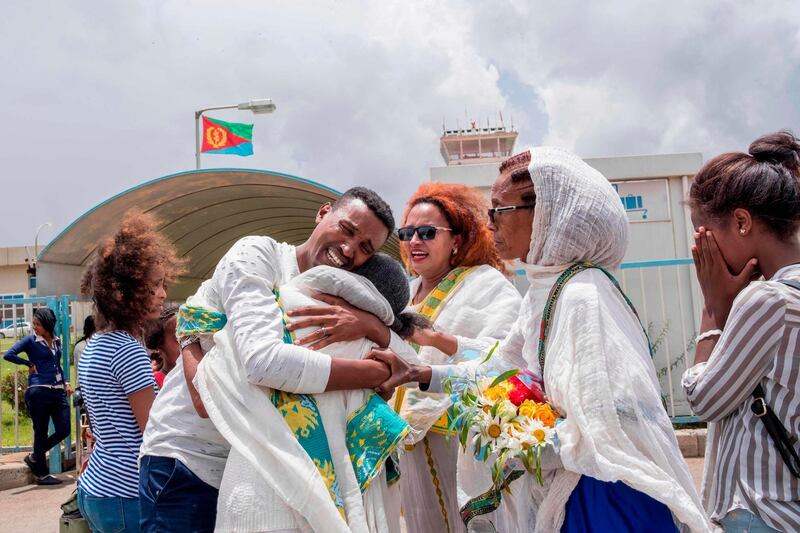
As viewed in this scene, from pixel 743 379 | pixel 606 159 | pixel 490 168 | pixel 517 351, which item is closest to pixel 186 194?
pixel 490 168

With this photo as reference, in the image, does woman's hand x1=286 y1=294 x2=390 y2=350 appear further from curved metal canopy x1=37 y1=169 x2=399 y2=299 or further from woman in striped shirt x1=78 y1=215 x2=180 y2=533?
curved metal canopy x1=37 y1=169 x2=399 y2=299

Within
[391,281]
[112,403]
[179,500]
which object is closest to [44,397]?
[112,403]

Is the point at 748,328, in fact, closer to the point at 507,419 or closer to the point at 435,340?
the point at 507,419

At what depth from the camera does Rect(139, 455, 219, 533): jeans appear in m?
2.47

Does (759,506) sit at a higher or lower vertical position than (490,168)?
lower

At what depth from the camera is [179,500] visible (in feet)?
8.11

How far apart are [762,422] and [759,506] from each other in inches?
9.5

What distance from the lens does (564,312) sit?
6.90ft

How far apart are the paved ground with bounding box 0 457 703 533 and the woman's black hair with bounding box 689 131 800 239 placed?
5020 mm

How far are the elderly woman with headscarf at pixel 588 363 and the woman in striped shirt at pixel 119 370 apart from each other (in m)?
1.29

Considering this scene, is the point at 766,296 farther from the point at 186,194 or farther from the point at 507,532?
the point at 186,194

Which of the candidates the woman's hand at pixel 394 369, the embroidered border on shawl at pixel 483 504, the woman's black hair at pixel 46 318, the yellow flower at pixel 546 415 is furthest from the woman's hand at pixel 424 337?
the woman's black hair at pixel 46 318

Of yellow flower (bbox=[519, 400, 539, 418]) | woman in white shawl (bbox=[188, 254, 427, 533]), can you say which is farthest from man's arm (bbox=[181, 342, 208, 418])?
yellow flower (bbox=[519, 400, 539, 418])

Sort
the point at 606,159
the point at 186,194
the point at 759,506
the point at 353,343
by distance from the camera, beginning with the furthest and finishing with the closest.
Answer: the point at 186,194
the point at 606,159
the point at 353,343
the point at 759,506
